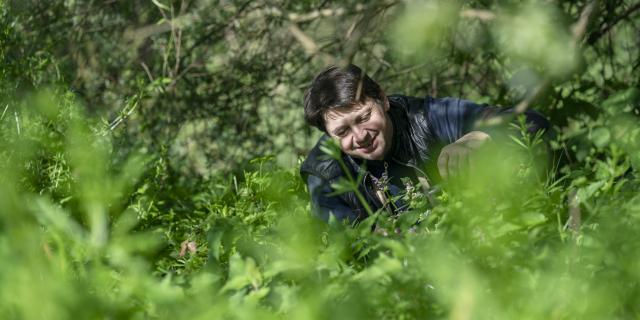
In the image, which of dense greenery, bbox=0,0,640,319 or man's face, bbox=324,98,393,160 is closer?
dense greenery, bbox=0,0,640,319

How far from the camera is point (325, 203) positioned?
3.28 meters

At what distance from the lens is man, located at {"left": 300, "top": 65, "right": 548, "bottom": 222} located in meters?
3.34

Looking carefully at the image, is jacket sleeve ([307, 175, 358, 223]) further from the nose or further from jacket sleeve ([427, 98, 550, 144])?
jacket sleeve ([427, 98, 550, 144])

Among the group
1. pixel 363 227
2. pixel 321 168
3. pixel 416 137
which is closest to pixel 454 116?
pixel 416 137

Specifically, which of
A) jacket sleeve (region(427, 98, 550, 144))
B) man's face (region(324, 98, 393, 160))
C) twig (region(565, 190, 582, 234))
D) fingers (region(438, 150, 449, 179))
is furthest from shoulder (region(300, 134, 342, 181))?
twig (region(565, 190, 582, 234))

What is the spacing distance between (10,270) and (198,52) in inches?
165

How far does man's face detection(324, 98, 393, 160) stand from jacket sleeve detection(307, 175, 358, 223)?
191 mm

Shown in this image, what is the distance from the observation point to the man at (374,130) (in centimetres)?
334

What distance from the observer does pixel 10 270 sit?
3.89ft

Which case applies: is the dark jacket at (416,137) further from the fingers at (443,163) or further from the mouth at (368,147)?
the fingers at (443,163)

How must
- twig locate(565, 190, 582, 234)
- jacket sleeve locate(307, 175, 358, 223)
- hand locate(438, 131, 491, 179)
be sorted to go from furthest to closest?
1. jacket sleeve locate(307, 175, 358, 223)
2. hand locate(438, 131, 491, 179)
3. twig locate(565, 190, 582, 234)

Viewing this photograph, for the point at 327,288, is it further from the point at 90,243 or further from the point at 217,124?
the point at 217,124

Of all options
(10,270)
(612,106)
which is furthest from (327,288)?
(612,106)

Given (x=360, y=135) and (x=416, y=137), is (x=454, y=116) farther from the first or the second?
(x=360, y=135)
